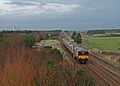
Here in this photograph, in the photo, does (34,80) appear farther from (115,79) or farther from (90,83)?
(115,79)

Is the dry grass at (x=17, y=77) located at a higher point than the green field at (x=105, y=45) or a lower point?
higher

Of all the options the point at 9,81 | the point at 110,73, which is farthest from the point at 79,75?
the point at 110,73

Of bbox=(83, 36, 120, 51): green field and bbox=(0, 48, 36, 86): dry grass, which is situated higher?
bbox=(0, 48, 36, 86): dry grass

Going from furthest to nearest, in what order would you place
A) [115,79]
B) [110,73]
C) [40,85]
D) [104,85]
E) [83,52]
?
[83,52] → [110,73] → [115,79] → [104,85] → [40,85]

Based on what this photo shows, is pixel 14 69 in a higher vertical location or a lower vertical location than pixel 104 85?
higher

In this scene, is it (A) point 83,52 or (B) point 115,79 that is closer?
(B) point 115,79

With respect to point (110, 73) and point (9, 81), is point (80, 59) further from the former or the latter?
point (9, 81)

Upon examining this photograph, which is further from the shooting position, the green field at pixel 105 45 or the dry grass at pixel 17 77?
the green field at pixel 105 45

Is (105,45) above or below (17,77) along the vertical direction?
below

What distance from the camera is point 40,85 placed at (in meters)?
22.8

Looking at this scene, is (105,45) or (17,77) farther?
(105,45)

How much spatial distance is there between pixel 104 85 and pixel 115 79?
4.98 meters

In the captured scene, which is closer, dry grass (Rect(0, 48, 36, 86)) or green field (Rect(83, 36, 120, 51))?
dry grass (Rect(0, 48, 36, 86))

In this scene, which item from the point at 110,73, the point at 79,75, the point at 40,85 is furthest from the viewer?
the point at 110,73
